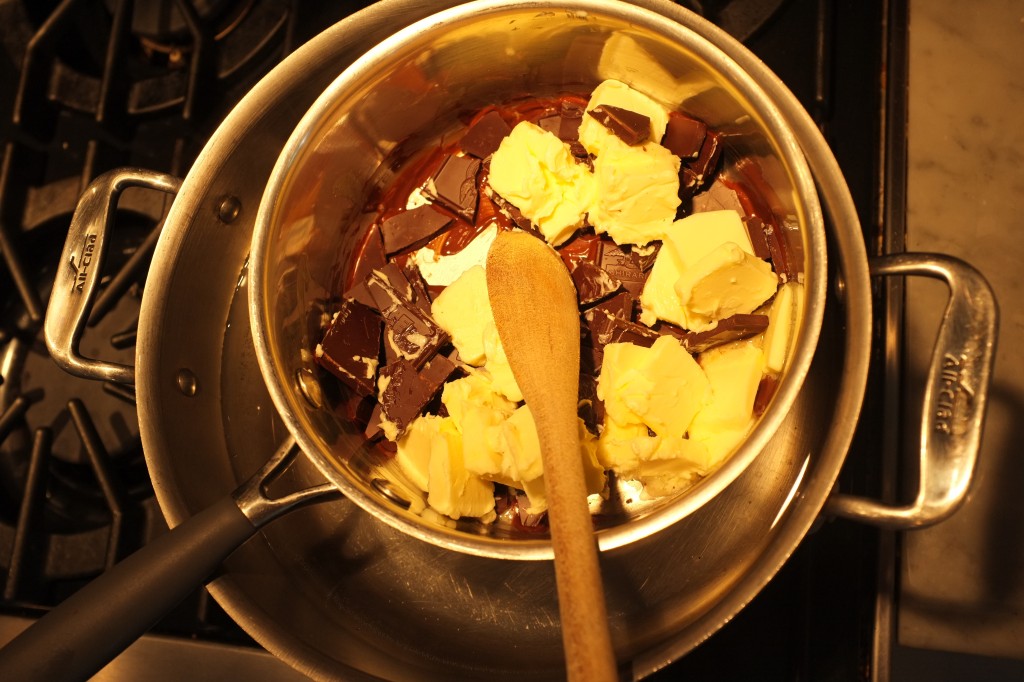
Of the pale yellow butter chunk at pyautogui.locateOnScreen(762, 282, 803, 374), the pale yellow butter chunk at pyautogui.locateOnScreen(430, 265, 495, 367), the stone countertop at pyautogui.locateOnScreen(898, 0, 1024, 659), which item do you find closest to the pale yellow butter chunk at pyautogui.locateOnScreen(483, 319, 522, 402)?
the pale yellow butter chunk at pyautogui.locateOnScreen(430, 265, 495, 367)

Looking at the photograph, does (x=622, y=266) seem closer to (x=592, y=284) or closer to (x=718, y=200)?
(x=592, y=284)

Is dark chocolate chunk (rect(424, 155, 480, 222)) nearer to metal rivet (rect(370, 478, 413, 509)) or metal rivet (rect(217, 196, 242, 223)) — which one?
metal rivet (rect(217, 196, 242, 223))

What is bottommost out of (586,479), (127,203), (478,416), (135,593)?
(135,593)

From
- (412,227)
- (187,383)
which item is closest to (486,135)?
(412,227)

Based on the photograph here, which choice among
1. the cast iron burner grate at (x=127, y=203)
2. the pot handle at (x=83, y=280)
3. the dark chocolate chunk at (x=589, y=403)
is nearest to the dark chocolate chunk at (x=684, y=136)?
the cast iron burner grate at (x=127, y=203)

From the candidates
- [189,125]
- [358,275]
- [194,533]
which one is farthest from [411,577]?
[189,125]
